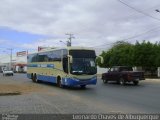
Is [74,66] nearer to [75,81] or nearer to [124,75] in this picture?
[75,81]

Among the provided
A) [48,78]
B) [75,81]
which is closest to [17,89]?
[75,81]

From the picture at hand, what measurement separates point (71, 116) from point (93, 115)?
92cm

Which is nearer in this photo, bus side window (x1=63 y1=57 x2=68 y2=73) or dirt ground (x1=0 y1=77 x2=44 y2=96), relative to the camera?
dirt ground (x1=0 y1=77 x2=44 y2=96)

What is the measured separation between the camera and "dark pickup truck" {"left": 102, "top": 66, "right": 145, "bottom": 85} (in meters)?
35.4

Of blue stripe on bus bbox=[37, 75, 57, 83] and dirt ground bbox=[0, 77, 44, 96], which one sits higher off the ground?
blue stripe on bus bbox=[37, 75, 57, 83]

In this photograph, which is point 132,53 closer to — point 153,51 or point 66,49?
point 153,51

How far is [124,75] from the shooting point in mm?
35812

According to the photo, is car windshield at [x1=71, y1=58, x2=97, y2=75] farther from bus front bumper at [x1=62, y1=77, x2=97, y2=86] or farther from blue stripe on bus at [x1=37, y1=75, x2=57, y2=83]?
blue stripe on bus at [x1=37, y1=75, x2=57, y2=83]

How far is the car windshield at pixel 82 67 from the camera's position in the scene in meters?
29.2

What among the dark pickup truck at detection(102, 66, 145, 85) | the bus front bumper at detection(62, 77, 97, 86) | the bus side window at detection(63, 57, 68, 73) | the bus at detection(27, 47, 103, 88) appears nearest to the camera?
the bus front bumper at detection(62, 77, 97, 86)

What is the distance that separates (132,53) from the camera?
194 ft

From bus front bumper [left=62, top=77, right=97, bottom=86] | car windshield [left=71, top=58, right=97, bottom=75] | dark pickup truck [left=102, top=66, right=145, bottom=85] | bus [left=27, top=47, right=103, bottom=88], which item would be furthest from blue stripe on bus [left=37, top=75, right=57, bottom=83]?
dark pickup truck [left=102, top=66, right=145, bottom=85]

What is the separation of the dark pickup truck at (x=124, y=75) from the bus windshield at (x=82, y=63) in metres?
6.63

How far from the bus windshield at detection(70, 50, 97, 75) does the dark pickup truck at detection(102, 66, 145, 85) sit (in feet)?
21.8
